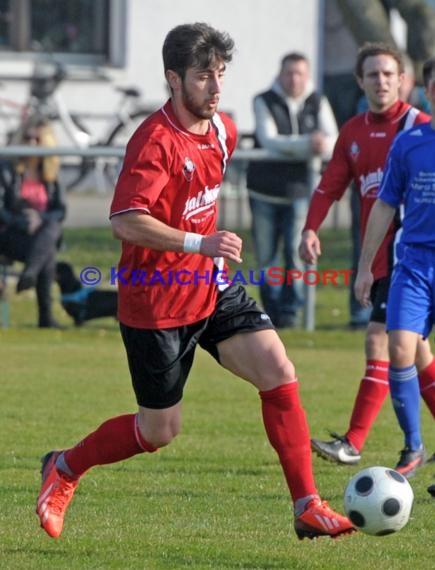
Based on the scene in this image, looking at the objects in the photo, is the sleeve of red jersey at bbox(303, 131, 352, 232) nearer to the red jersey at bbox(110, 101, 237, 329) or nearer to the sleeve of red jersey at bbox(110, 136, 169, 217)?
the red jersey at bbox(110, 101, 237, 329)

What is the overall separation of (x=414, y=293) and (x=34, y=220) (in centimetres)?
706

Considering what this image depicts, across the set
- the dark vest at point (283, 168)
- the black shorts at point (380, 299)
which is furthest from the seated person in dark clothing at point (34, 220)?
the black shorts at point (380, 299)

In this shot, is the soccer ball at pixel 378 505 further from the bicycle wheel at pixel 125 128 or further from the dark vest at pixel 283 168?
the bicycle wheel at pixel 125 128

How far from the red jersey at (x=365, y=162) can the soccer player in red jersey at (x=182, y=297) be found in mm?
2193

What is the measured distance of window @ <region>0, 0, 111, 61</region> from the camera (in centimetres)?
2588

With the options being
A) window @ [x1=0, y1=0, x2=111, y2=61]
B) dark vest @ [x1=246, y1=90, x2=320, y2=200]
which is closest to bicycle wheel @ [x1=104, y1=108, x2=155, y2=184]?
window @ [x1=0, y1=0, x2=111, y2=61]

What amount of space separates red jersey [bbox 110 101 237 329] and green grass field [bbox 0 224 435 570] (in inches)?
36.8

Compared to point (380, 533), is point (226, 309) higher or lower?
higher

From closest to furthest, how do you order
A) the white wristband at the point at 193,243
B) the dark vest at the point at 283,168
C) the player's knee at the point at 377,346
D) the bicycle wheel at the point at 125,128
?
1. the white wristband at the point at 193,243
2. the player's knee at the point at 377,346
3. the dark vest at the point at 283,168
4. the bicycle wheel at the point at 125,128

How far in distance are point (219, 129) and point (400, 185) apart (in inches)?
57.8

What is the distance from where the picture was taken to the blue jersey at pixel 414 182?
7.54 m

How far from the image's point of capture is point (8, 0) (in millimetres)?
25797

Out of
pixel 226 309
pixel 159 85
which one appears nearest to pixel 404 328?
pixel 226 309

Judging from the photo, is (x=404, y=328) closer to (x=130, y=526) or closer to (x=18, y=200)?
(x=130, y=526)
